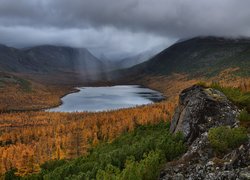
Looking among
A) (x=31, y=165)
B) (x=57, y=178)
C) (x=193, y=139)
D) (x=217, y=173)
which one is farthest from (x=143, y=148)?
(x=31, y=165)

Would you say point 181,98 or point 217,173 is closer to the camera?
point 217,173

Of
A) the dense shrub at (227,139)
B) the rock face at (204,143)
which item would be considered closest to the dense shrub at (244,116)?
the rock face at (204,143)

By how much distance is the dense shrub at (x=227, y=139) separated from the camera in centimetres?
4044

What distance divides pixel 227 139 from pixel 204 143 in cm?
379

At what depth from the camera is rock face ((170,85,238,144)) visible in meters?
50.8

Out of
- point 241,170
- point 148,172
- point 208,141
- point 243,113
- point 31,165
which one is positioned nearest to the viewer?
point 241,170

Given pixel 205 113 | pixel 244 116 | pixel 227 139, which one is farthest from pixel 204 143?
pixel 205 113

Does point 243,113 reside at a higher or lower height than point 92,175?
higher

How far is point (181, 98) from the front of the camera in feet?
210

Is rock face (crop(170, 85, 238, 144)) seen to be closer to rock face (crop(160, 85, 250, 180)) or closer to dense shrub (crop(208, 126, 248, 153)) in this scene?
rock face (crop(160, 85, 250, 180))

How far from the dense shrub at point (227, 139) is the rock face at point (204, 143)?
3.53 feet

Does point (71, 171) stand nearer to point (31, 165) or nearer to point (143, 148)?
point (143, 148)

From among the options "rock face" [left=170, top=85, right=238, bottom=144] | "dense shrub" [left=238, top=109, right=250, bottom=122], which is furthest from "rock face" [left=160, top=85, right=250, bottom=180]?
"dense shrub" [left=238, top=109, right=250, bottom=122]

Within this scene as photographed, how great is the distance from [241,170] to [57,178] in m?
36.5
